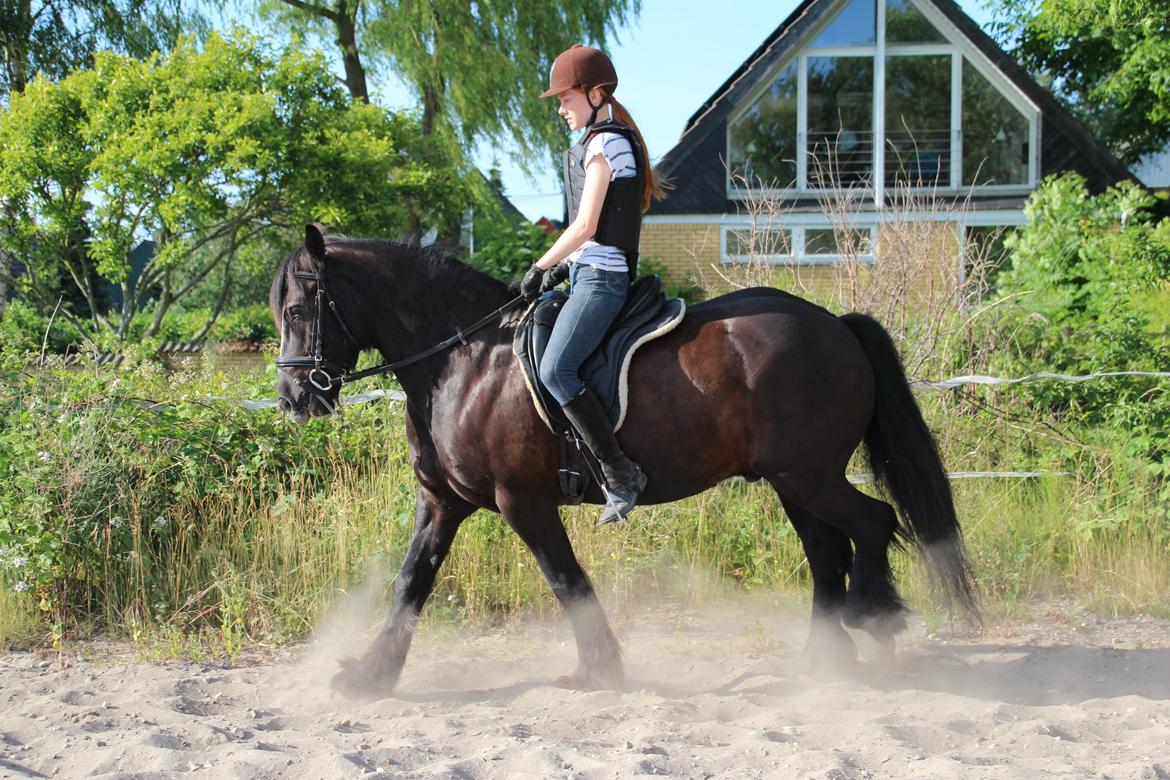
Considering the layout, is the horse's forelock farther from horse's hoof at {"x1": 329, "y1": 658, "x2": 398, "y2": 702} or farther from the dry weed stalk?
the dry weed stalk

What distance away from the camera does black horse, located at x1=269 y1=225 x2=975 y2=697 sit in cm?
451

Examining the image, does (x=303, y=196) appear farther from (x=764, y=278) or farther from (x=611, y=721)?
(x=611, y=721)

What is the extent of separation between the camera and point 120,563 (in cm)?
594

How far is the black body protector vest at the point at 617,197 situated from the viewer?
438 centimetres

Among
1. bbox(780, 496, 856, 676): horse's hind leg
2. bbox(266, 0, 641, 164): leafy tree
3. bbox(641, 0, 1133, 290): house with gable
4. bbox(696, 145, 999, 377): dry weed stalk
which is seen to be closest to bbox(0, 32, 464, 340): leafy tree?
bbox(266, 0, 641, 164): leafy tree

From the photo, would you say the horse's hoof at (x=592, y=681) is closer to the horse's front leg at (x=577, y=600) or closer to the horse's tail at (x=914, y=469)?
the horse's front leg at (x=577, y=600)

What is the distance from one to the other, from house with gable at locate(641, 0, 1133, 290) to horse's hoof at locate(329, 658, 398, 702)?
1621 cm

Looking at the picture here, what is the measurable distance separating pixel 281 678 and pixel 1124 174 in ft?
63.3

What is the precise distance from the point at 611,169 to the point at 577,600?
1904mm

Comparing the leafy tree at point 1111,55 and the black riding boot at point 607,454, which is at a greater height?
the leafy tree at point 1111,55

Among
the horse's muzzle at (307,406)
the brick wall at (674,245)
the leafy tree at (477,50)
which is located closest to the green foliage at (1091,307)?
the horse's muzzle at (307,406)

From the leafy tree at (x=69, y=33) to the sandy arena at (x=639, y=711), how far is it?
1576 centimetres

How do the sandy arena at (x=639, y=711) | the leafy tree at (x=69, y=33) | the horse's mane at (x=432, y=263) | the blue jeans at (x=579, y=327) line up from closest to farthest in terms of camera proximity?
the sandy arena at (x=639, y=711), the blue jeans at (x=579, y=327), the horse's mane at (x=432, y=263), the leafy tree at (x=69, y=33)

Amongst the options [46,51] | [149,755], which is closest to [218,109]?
[46,51]
